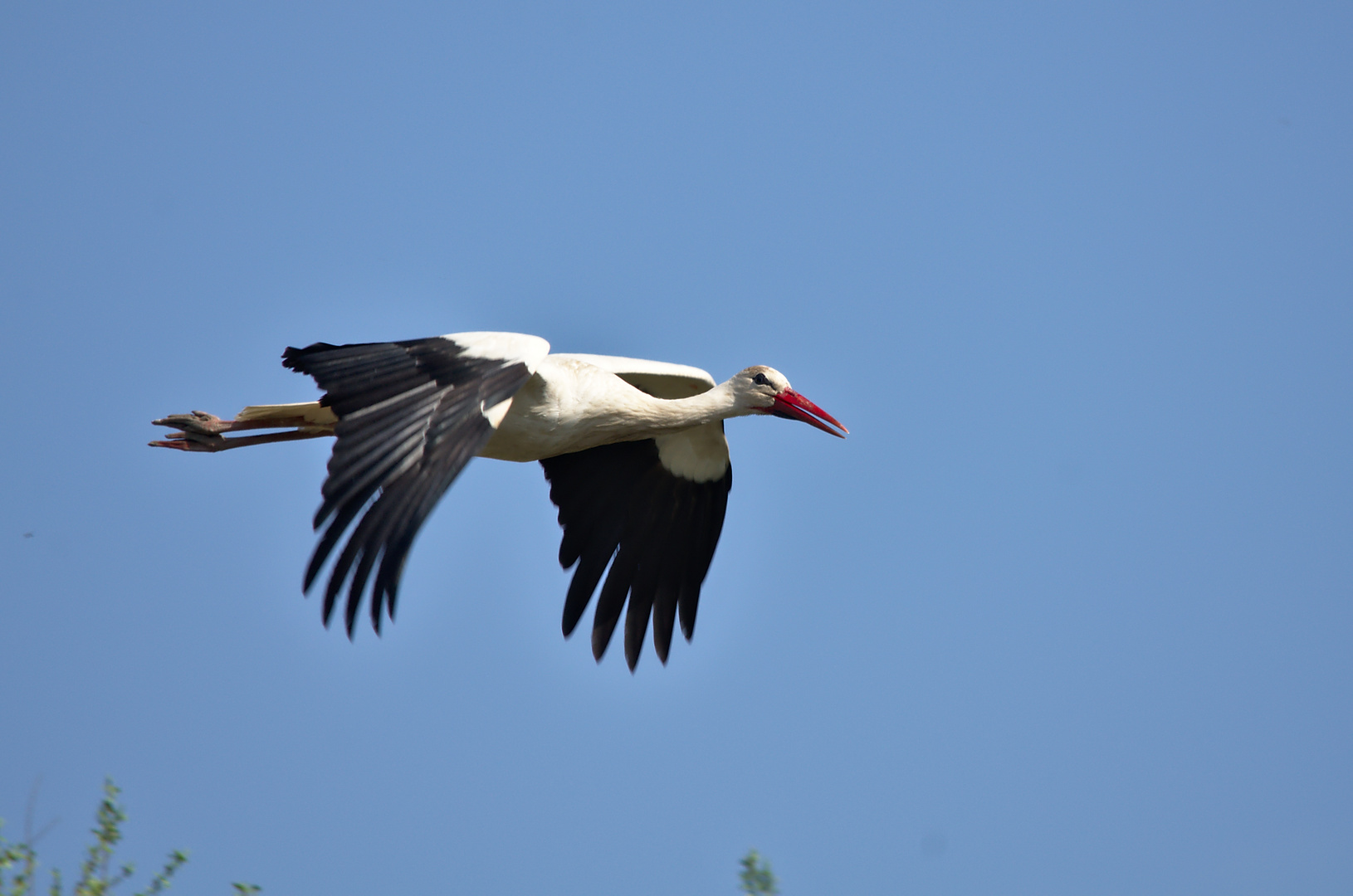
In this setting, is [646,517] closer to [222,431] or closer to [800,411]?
[800,411]

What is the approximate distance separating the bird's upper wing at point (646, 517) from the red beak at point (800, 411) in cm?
54

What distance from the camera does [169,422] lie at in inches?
360

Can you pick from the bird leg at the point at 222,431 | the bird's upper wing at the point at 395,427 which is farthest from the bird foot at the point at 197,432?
the bird's upper wing at the point at 395,427

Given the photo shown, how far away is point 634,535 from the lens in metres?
9.65

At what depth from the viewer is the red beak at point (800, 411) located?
9242 mm

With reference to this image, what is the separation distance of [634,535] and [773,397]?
54.6 inches

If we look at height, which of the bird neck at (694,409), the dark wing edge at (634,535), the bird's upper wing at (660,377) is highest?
the bird's upper wing at (660,377)

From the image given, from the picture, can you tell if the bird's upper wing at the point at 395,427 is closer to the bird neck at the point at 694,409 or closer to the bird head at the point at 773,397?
the bird neck at the point at 694,409

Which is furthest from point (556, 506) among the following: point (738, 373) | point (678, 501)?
point (738, 373)

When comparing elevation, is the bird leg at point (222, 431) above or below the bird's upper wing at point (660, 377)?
below

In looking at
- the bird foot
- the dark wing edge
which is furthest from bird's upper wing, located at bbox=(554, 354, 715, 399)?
the bird foot

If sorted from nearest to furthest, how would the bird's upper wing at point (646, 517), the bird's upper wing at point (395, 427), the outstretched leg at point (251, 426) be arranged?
1. the bird's upper wing at point (395, 427)
2. the outstretched leg at point (251, 426)
3. the bird's upper wing at point (646, 517)

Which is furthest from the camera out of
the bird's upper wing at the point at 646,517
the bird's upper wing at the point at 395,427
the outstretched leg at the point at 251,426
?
the bird's upper wing at the point at 646,517

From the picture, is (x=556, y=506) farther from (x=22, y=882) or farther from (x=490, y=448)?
(x=22, y=882)
